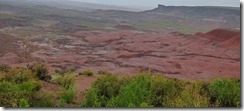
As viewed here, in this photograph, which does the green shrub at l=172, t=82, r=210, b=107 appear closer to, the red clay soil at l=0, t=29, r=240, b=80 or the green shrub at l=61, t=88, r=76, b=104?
the green shrub at l=61, t=88, r=76, b=104

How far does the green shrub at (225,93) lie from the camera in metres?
4.86

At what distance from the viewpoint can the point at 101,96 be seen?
5.39 metres

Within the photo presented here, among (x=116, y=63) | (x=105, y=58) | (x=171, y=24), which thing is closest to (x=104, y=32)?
(x=171, y=24)

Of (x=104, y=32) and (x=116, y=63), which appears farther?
(x=104, y=32)

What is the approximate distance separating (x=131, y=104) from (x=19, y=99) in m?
1.34

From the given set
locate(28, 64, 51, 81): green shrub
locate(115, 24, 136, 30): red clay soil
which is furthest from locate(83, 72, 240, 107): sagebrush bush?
locate(115, 24, 136, 30): red clay soil

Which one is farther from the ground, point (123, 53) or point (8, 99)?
point (8, 99)

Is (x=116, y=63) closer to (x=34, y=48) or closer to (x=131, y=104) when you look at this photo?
(x=34, y=48)

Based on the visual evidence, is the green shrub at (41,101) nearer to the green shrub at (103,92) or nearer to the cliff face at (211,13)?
the green shrub at (103,92)

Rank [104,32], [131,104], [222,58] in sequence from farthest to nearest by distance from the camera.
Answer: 1. [104,32]
2. [222,58]
3. [131,104]

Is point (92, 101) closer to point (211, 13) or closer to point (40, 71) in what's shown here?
point (40, 71)

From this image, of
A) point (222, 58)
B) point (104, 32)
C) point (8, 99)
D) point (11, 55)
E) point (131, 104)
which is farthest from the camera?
point (104, 32)

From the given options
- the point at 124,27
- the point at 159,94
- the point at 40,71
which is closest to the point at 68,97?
the point at 159,94

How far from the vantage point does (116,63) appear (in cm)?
1600
